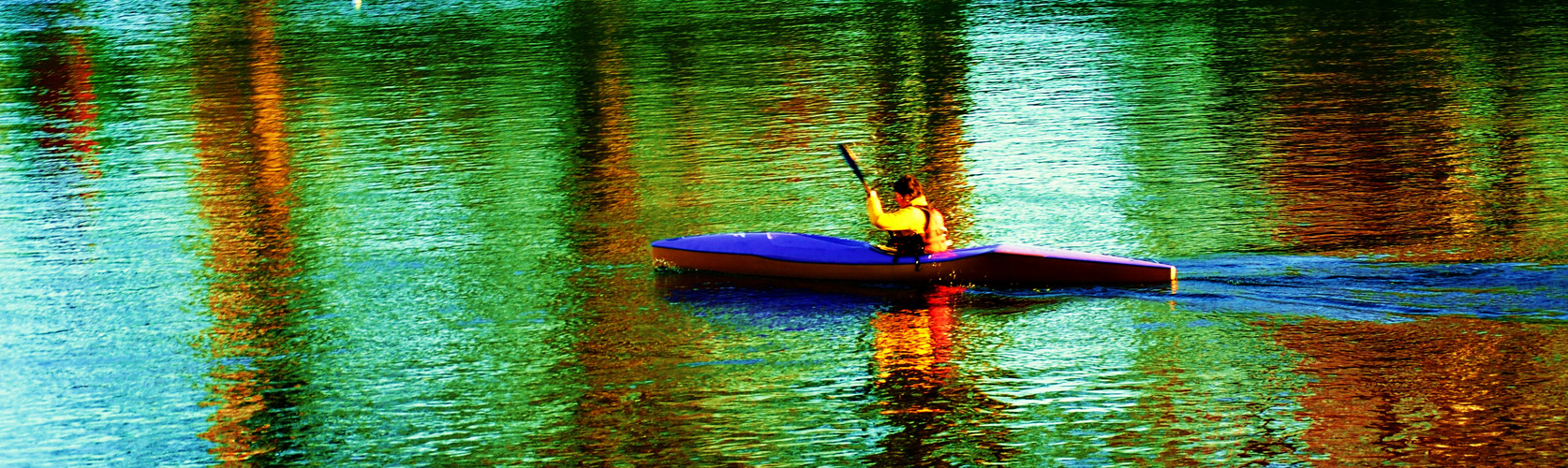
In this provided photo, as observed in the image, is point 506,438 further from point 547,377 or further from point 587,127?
point 587,127

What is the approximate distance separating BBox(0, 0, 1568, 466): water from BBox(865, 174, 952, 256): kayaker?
36cm

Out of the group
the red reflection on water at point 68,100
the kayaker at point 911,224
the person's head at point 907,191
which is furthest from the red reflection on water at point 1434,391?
the red reflection on water at point 68,100

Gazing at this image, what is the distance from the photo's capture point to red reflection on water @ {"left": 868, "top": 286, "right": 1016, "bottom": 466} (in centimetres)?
946

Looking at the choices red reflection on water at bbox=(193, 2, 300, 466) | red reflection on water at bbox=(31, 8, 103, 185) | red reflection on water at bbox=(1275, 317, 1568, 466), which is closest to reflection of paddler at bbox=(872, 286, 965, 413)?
red reflection on water at bbox=(1275, 317, 1568, 466)

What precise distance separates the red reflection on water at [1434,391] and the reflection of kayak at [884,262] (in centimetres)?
164

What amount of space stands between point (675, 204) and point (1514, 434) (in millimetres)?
9277

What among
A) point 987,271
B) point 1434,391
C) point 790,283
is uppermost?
point 987,271

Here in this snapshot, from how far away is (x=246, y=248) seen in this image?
15.7m

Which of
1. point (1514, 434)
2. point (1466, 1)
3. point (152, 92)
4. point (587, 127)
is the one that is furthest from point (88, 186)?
point (1466, 1)

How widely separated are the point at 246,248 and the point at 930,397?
776 centimetres

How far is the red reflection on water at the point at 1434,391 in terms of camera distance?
9.12 m

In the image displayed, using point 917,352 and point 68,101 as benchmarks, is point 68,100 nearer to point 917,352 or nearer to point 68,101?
point 68,101

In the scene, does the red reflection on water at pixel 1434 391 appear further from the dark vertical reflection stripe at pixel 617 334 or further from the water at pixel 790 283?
the dark vertical reflection stripe at pixel 617 334

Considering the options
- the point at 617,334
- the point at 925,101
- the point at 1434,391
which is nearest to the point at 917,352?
the point at 617,334
